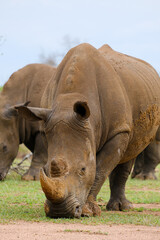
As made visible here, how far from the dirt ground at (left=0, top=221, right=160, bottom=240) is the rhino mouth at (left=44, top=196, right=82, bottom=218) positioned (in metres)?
0.27

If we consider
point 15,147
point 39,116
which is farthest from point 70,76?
point 15,147

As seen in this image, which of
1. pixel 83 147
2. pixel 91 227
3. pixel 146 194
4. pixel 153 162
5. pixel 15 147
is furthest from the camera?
pixel 153 162

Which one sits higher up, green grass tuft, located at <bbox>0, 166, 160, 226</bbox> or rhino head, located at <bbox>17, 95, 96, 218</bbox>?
rhino head, located at <bbox>17, 95, 96, 218</bbox>

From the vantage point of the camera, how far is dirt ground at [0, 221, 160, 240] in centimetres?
470

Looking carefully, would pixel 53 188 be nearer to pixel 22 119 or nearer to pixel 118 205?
pixel 118 205

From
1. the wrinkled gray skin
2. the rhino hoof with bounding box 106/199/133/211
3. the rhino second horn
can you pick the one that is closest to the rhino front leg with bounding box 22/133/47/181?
the wrinkled gray skin

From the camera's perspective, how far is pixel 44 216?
19.9ft

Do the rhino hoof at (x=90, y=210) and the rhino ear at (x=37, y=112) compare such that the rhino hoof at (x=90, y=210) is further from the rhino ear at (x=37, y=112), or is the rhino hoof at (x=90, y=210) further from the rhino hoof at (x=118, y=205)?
the rhino hoof at (x=118, y=205)

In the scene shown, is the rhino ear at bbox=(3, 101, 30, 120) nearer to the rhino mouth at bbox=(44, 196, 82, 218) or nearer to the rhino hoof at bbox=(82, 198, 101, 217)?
the rhino hoof at bbox=(82, 198, 101, 217)

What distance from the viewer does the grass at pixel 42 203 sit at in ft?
19.5

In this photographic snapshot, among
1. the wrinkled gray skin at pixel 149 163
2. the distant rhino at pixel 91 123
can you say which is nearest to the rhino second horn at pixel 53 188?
the distant rhino at pixel 91 123

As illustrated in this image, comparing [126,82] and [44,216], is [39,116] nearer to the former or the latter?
[44,216]

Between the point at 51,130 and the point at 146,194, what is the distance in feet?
14.6

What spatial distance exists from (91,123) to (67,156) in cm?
65
